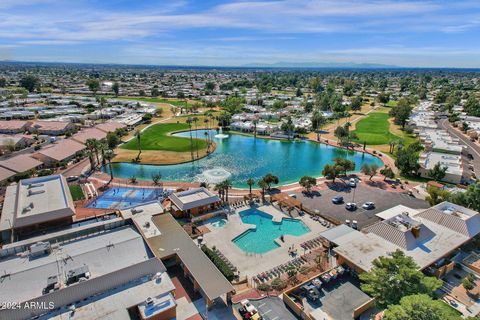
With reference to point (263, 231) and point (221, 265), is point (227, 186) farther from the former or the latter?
point (221, 265)

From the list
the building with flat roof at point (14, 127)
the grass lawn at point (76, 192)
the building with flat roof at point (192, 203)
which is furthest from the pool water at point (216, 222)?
the building with flat roof at point (14, 127)

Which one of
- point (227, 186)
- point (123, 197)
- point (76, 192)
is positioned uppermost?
point (227, 186)

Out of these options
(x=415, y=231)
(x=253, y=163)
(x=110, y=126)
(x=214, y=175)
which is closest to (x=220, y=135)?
(x=253, y=163)

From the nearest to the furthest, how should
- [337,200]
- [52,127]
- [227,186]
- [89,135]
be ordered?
[227,186] < [337,200] < [89,135] < [52,127]

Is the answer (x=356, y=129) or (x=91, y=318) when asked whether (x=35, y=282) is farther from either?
(x=356, y=129)

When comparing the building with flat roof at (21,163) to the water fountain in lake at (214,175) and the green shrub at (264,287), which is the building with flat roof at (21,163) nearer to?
the water fountain in lake at (214,175)

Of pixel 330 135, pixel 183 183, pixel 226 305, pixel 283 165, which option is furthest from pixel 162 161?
pixel 330 135
